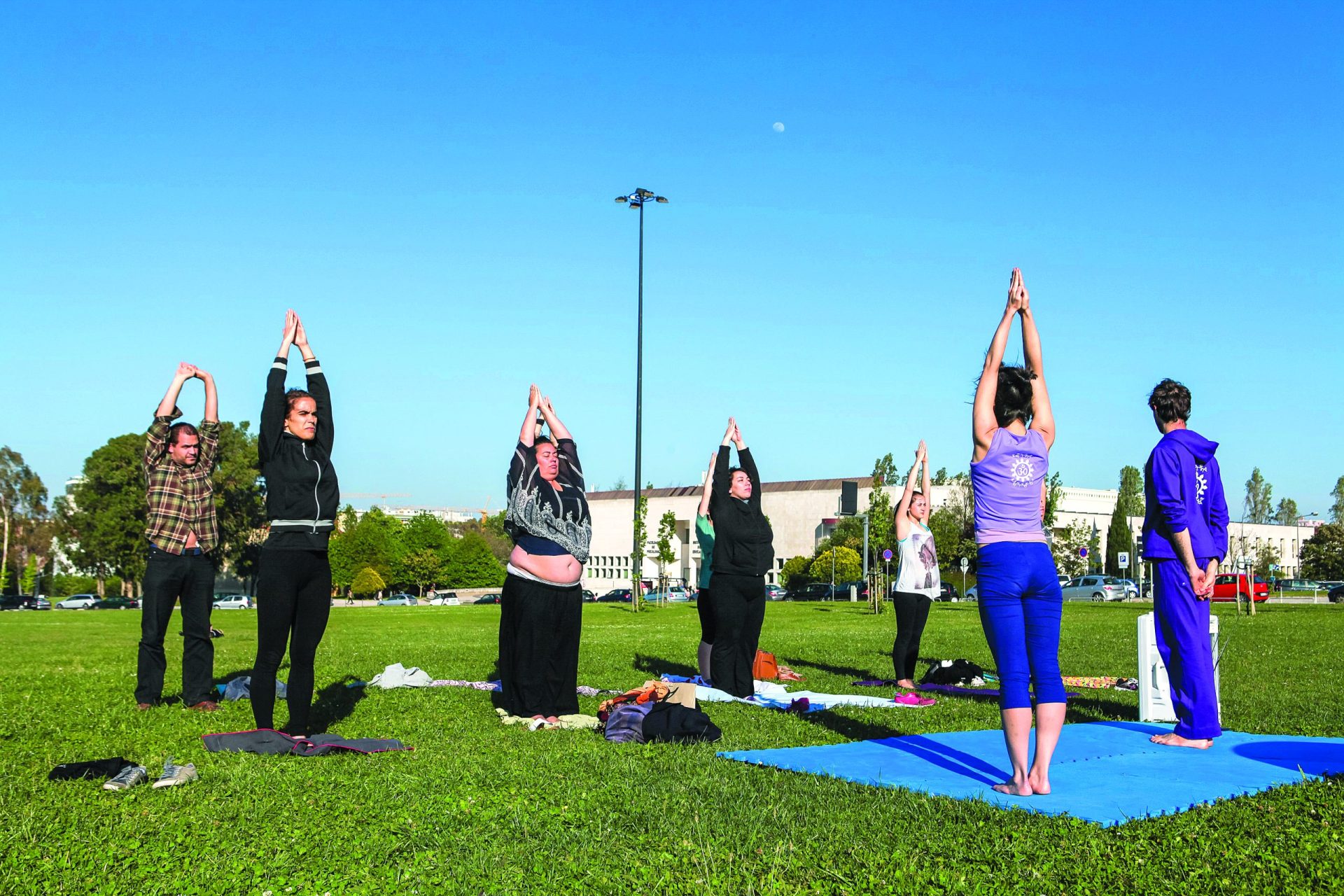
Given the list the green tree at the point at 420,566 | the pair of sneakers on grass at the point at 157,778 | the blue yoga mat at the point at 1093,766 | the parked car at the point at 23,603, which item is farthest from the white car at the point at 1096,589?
the parked car at the point at 23,603

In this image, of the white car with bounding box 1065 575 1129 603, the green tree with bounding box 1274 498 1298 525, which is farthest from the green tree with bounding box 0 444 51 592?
the green tree with bounding box 1274 498 1298 525

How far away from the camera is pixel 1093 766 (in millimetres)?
5730

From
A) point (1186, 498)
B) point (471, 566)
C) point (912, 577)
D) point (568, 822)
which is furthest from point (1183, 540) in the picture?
point (471, 566)

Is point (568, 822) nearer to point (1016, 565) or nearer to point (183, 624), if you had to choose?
point (1016, 565)

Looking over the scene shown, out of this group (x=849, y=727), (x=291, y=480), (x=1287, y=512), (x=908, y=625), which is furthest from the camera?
(x=1287, y=512)

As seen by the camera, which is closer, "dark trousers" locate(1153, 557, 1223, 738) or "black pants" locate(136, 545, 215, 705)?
"dark trousers" locate(1153, 557, 1223, 738)

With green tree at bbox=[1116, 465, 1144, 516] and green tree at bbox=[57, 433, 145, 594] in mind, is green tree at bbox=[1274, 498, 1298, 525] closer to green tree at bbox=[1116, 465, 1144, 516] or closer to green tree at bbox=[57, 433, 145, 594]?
green tree at bbox=[1116, 465, 1144, 516]

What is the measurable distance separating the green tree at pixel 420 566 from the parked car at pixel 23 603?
79.3 ft

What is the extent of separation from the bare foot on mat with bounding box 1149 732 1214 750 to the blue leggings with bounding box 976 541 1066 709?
73.9 inches

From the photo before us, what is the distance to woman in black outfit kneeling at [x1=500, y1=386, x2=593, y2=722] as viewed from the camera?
758 centimetres

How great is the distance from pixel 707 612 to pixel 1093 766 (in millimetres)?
4442

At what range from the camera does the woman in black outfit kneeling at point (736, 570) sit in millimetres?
9289

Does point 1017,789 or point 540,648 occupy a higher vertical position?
point 540,648

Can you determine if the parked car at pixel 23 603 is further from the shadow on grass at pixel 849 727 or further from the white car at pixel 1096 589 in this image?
the shadow on grass at pixel 849 727
